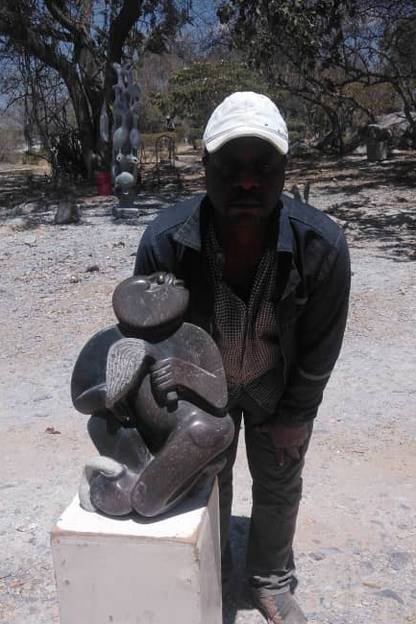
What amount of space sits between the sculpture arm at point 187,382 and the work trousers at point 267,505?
0.38 metres

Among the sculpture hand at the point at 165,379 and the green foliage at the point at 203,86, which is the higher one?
the green foliage at the point at 203,86

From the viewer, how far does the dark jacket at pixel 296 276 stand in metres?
1.69

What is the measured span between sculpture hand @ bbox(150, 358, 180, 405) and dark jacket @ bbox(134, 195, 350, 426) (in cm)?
24

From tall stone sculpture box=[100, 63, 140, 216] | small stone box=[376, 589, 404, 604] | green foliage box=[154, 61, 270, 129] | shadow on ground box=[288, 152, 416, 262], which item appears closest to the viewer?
small stone box=[376, 589, 404, 604]

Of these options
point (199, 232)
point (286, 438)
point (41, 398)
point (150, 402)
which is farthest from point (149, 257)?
point (41, 398)

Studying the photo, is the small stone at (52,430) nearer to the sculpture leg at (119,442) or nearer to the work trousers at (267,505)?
the work trousers at (267,505)

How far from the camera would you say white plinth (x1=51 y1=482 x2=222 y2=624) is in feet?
5.06

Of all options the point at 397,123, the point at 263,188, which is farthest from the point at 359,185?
the point at 263,188

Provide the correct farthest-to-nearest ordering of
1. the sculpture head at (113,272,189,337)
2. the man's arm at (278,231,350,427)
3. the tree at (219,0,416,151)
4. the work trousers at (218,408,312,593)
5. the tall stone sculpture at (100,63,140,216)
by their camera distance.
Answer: the tall stone sculpture at (100,63,140,216) → the tree at (219,0,416,151) → the work trousers at (218,408,312,593) → the man's arm at (278,231,350,427) → the sculpture head at (113,272,189,337)

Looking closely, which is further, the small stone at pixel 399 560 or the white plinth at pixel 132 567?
the small stone at pixel 399 560

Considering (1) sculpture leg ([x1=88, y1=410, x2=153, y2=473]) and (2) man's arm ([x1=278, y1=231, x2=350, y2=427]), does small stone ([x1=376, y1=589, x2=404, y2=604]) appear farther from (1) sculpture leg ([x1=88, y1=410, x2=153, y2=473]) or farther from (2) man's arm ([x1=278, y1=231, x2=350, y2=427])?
(1) sculpture leg ([x1=88, y1=410, x2=153, y2=473])

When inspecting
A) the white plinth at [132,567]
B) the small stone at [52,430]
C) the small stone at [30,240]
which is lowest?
the small stone at [52,430]

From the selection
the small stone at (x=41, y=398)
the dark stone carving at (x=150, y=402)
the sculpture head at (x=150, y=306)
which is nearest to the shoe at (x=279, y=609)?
the dark stone carving at (x=150, y=402)

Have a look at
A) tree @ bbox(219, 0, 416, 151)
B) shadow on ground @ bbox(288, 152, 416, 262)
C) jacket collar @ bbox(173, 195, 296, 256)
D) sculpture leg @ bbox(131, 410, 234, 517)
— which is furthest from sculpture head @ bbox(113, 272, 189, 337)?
tree @ bbox(219, 0, 416, 151)
